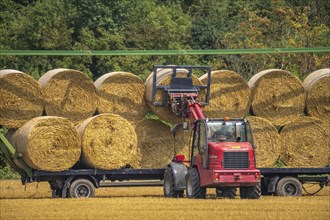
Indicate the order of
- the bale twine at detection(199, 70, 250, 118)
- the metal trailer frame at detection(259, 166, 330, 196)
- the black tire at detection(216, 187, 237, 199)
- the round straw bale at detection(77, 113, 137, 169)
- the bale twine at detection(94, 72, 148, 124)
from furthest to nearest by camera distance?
the bale twine at detection(199, 70, 250, 118), the metal trailer frame at detection(259, 166, 330, 196), the bale twine at detection(94, 72, 148, 124), the round straw bale at detection(77, 113, 137, 169), the black tire at detection(216, 187, 237, 199)

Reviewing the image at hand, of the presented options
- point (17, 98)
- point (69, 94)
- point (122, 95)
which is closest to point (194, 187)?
point (122, 95)

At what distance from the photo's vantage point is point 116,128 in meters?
29.5

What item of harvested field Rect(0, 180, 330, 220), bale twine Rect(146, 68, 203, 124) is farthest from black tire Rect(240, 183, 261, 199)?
bale twine Rect(146, 68, 203, 124)

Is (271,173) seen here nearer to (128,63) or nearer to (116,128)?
(116,128)

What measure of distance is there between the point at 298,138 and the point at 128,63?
21.1m

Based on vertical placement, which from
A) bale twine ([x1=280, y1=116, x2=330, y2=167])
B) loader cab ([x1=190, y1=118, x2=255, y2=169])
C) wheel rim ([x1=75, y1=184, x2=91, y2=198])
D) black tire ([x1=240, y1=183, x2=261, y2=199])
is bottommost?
wheel rim ([x1=75, y1=184, x2=91, y2=198])

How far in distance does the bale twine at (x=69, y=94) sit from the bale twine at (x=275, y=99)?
4572 millimetres

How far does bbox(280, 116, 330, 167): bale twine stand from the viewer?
31.5m

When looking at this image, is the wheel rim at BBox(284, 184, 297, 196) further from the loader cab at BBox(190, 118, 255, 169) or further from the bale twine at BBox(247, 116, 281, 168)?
the loader cab at BBox(190, 118, 255, 169)

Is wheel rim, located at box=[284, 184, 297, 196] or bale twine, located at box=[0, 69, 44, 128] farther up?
bale twine, located at box=[0, 69, 44, 128]

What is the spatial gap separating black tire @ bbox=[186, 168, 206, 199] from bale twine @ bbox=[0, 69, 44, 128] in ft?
14.4

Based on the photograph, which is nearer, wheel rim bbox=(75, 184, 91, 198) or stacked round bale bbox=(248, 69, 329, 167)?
wheel rim bbox=(75, 184, 91, 198)

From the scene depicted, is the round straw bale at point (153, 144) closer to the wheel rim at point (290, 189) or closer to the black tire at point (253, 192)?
the black tire at point (253, 192)

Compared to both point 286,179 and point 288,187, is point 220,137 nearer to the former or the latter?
point 286,179
